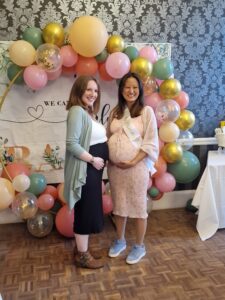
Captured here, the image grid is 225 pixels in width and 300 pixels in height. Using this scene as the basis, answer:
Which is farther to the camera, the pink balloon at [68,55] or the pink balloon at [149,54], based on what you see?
the pink balloon at [149,54]

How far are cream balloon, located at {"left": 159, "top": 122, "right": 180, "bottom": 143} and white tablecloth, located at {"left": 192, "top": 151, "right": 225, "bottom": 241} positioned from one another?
372mm

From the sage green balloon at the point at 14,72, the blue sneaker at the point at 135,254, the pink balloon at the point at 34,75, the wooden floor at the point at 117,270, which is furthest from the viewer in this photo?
the sage green balloon at the point at 14,72

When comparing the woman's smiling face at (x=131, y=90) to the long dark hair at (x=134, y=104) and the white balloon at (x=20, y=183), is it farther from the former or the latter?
the white balloon at (x=20, y=183)

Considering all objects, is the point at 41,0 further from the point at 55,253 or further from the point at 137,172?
the point at 55,253

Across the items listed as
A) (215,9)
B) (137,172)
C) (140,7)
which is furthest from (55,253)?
(215,9)

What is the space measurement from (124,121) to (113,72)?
1.67 feet

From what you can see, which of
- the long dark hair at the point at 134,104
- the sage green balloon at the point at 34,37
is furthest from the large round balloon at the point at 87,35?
the long dark hair at the point at 134,104

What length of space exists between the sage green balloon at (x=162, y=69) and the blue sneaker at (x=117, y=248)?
1314 mm

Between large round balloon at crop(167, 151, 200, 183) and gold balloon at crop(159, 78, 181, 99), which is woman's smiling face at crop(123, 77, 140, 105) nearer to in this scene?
gold balloon at crop(159, 78, 181, 99)

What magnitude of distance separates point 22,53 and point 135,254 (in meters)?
1.63

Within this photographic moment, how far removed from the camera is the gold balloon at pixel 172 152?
8.79 feet

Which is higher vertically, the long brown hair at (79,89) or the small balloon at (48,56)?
the small balloon at (48,56)

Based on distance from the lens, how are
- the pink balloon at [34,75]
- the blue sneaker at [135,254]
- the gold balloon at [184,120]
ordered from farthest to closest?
Result: the gold balloon at [184,120]
the pink balloon at [34,75]
the blue sneaker at [135,254]

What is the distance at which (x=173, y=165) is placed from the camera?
9.12ft
